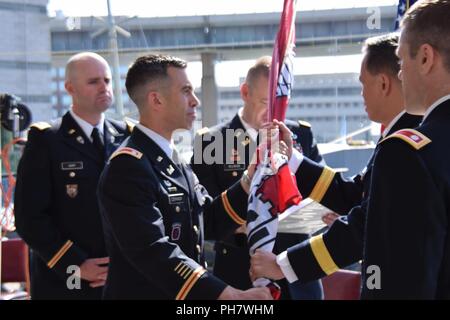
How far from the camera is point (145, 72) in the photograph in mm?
2867

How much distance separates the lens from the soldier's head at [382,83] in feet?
8.52

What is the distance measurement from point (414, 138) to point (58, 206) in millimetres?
2238

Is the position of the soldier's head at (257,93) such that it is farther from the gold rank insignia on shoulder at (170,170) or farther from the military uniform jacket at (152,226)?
the gold rank insignia on shoulder at (170,170)

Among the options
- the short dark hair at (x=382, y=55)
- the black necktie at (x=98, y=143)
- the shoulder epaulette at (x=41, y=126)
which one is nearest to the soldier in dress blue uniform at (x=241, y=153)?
the black necktie at (x=98, y=143)

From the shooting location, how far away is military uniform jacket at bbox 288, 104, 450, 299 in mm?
1626

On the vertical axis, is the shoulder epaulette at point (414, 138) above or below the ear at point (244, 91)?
below

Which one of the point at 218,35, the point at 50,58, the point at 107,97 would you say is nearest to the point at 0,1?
the point at 50,58

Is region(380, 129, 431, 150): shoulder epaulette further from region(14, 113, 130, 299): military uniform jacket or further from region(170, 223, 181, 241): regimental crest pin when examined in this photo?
region(14, 113, 130, 299): military uniform jacket

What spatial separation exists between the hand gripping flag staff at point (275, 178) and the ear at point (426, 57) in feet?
3.92

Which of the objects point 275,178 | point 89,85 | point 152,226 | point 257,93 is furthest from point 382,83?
point 89,85

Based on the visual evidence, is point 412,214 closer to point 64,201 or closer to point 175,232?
point 175,232
